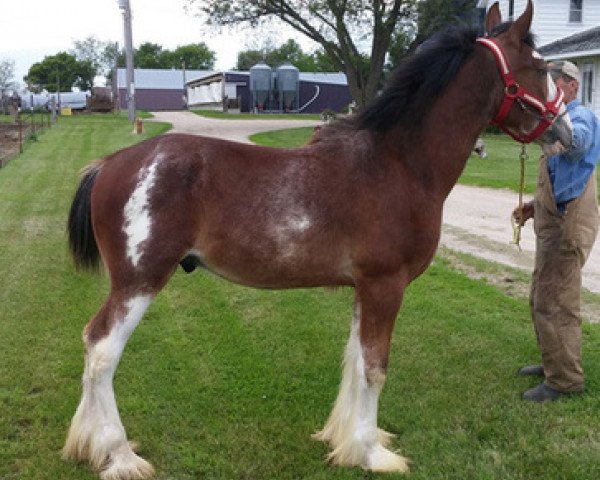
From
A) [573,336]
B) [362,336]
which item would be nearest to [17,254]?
[362,336]

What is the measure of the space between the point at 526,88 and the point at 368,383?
180cm

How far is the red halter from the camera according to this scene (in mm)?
3574

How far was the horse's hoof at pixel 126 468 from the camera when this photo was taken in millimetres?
3461

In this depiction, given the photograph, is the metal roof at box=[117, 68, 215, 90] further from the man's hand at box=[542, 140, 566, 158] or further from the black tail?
the man's hand at box=[542, 140, 566, 158]

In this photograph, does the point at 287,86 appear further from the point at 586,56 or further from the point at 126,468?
the point at 126,468

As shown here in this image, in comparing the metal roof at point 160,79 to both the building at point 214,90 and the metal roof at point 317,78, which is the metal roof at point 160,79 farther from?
the metal roof at point 317,78

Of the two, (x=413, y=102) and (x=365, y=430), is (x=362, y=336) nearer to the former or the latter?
(x=365, y=430)

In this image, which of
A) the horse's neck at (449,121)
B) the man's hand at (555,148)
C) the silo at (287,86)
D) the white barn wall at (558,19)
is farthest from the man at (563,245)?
the silo at (287,86)

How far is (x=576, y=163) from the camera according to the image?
4191 millimetres

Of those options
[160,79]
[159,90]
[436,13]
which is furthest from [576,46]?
[160,79]

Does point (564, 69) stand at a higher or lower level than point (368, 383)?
higher

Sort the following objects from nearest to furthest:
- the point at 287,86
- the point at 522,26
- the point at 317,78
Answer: the point at 522,26
the point at 287,86
the point at 317,78

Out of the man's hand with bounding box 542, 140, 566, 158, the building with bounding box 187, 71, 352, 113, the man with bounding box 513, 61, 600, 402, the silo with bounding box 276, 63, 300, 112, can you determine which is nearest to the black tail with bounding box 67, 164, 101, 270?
the man's hand with bounding box 542, 140, 566, 158

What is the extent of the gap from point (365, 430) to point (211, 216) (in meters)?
1.43
